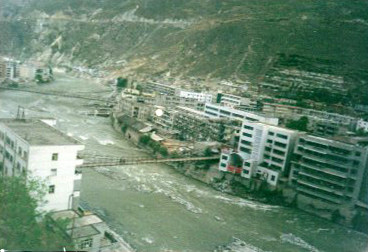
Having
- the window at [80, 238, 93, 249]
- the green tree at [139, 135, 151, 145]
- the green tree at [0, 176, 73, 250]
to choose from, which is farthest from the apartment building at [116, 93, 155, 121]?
the green tree at [0, 176, 73, 250]

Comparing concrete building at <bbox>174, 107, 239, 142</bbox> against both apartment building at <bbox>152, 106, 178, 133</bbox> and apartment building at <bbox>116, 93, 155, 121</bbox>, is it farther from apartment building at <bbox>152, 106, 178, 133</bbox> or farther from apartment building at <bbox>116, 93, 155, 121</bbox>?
apartment building at <bbox>116, 93, 155, 121</bbox>

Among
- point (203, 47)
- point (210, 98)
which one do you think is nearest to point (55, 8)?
point (203, 47)

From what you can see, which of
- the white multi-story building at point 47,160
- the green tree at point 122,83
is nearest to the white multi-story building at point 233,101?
the green tree at point 122,83

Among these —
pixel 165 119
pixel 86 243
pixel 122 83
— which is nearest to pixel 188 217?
pixel 86 243

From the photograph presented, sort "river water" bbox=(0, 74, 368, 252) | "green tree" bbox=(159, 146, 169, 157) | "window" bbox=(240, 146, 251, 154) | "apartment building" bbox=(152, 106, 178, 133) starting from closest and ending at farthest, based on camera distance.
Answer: "river water" bbox=(0, 74, 368, 252) → "window" bbox=(240, 146, 251, 154) → "green tree" bbox=(159, 146, 169, 157) → "apartment building" bbox=(152, 106, 178, 133)

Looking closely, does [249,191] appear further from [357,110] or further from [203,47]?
[203,47]

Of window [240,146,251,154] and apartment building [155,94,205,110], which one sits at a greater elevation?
apartment building [155,94,205,110]
